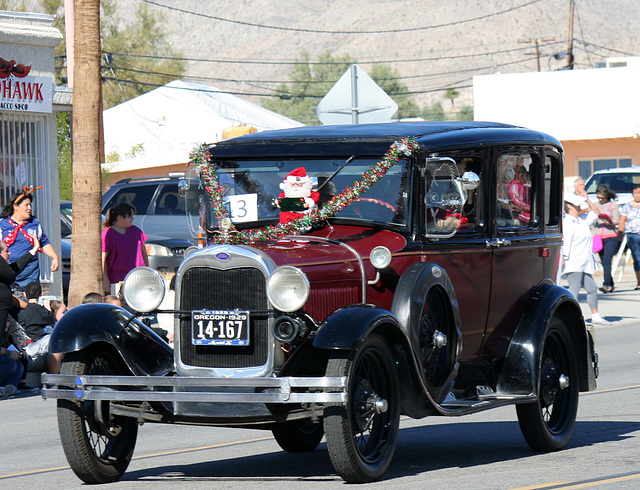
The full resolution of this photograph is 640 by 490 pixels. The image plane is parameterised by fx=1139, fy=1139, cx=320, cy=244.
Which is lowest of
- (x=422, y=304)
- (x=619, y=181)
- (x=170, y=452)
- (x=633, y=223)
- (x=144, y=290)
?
(x=170, y=452)

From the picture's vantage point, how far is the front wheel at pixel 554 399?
26.0 ft

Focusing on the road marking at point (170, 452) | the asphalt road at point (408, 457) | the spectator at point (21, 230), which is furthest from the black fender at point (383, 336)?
the spectator at point (21, 230)

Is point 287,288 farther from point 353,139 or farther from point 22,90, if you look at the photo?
point 22,90

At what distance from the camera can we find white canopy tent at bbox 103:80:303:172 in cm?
4834

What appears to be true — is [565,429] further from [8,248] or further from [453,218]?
[8,248]

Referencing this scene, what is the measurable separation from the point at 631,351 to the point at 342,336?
9064mm

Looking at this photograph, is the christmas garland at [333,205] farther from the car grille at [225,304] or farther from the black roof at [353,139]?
the car grille at [225,304]

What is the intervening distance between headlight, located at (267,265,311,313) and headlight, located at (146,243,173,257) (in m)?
12.2

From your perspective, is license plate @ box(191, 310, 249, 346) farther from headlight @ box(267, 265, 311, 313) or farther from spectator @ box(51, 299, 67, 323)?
spectator @ box(51, 299, 67, 323)

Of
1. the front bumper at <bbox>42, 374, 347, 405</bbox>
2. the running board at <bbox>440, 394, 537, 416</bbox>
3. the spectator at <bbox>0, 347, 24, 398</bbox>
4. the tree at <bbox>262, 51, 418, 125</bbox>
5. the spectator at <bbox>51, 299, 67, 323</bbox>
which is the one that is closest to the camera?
the front bumper at <bbox>42, 374, 347, 405</bbox>

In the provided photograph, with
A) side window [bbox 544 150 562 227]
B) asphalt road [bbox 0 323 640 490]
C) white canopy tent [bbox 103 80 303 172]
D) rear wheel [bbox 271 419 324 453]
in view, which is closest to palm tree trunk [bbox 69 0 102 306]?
asphalt road [bbox 0 323 640 490]

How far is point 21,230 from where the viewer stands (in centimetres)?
A: 1355

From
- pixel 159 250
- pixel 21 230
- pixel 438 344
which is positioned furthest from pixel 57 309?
pixel 438 344

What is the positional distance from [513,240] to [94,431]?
325 cm
